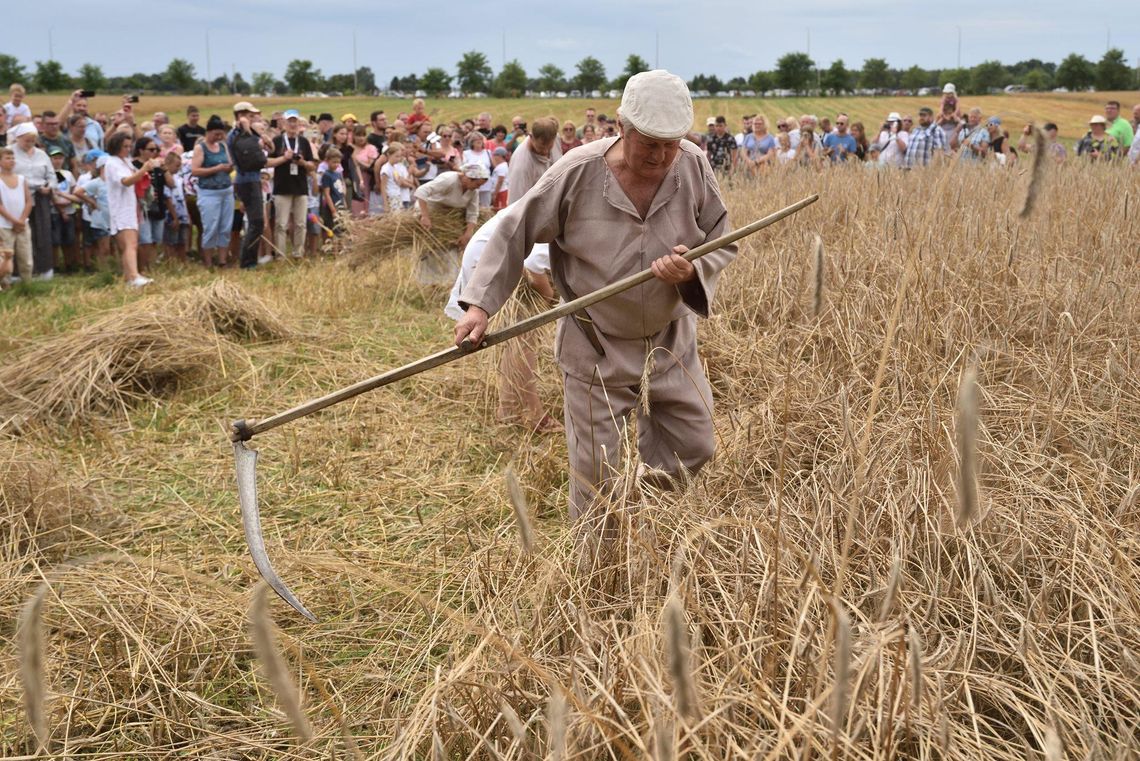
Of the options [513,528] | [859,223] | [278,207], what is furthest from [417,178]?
[513,528]

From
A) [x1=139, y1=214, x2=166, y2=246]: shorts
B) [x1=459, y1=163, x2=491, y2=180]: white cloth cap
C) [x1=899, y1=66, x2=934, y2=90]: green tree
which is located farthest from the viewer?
[x1=899, y1=66, x2=934, y2=90]: green tree

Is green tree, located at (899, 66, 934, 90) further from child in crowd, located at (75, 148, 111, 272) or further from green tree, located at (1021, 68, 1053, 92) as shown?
child in crowd, located at (75, 148, 111, 272)

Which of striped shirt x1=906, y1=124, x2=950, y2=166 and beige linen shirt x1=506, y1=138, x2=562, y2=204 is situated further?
striped shirt x1=906, y1=124, x2=950, y2=166

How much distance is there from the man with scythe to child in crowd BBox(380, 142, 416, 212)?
22.4 ft

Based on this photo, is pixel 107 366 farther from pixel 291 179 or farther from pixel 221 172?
pixel 291 179

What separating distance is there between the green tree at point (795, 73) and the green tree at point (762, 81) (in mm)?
923

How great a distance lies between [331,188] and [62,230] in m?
3.01

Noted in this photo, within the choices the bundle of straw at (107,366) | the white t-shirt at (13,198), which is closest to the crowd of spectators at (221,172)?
the white t-shirt at (13,198)

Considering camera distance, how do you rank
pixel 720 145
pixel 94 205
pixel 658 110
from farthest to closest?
pixel 720 145
pixel 94 205
pixel 658 110

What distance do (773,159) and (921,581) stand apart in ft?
25.1

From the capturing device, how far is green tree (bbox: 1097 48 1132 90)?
8688 cm

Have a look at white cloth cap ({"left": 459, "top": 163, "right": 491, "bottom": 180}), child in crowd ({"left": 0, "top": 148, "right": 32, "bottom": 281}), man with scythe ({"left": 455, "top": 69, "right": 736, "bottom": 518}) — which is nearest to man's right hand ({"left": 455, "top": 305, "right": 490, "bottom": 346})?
man with scythe ({"left": 455, "top": 69, "right": 736, "bottom": 518})

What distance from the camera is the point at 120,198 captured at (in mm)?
8648

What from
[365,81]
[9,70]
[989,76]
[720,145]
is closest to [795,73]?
[989,76]
